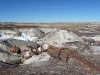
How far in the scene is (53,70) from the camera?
9.78m

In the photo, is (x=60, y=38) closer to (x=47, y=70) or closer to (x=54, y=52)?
(x=54, y=52)

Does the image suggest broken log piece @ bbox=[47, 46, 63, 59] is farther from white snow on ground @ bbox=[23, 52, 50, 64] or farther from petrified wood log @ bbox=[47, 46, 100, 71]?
white snow on ground @ bbox=[23, 52, 50, 64]

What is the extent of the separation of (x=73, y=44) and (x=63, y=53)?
5.87m

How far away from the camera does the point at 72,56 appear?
11133mm

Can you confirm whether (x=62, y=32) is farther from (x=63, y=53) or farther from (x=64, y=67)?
(x=64, y=67)

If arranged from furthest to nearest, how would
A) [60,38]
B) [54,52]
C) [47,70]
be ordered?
[60,38]
[54,52]
[47,70]

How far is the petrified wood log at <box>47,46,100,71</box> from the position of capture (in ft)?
33.1

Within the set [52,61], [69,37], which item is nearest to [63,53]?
[52,61]

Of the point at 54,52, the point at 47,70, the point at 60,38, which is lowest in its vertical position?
the point at 47,70

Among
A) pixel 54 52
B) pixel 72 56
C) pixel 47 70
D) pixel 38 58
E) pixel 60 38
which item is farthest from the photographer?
pixel 60 38

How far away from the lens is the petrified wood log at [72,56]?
33.1 ft

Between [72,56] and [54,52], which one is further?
[54,52]

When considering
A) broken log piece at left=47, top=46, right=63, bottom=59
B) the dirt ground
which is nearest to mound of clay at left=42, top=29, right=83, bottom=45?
broken log piece at left=47, top=46, right=63, bottom=59

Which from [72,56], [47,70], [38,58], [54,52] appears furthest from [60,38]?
[47,70]
